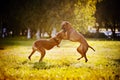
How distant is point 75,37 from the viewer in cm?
503

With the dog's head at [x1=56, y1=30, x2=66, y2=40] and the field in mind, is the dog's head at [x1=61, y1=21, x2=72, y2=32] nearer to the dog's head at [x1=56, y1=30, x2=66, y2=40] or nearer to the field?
the dog's head at [x1=56, y1=30, x2=66, y2=40]

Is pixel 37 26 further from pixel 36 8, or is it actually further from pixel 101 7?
pixel 101 7

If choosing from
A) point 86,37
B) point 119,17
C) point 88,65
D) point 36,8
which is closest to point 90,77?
point 88,65

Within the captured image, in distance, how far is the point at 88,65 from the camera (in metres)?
4.96

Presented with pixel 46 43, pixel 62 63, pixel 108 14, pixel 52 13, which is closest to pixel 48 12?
pixel 52 13

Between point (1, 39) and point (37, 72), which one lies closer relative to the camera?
point (37, 72)

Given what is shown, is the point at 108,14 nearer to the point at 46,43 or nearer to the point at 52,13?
the point at 52,13

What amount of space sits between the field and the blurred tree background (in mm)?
351

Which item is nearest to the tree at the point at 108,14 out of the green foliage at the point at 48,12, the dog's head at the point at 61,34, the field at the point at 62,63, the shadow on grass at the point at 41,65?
the green foliage at the point at 48,12

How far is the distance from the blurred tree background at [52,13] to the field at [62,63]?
0.35 metres

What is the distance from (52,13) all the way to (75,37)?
0.62 meters

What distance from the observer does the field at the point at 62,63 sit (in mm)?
4840

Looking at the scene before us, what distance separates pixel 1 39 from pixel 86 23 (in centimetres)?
152

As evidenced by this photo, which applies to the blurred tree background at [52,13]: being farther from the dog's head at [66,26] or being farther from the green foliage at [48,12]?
the dog's head at [66,26]
